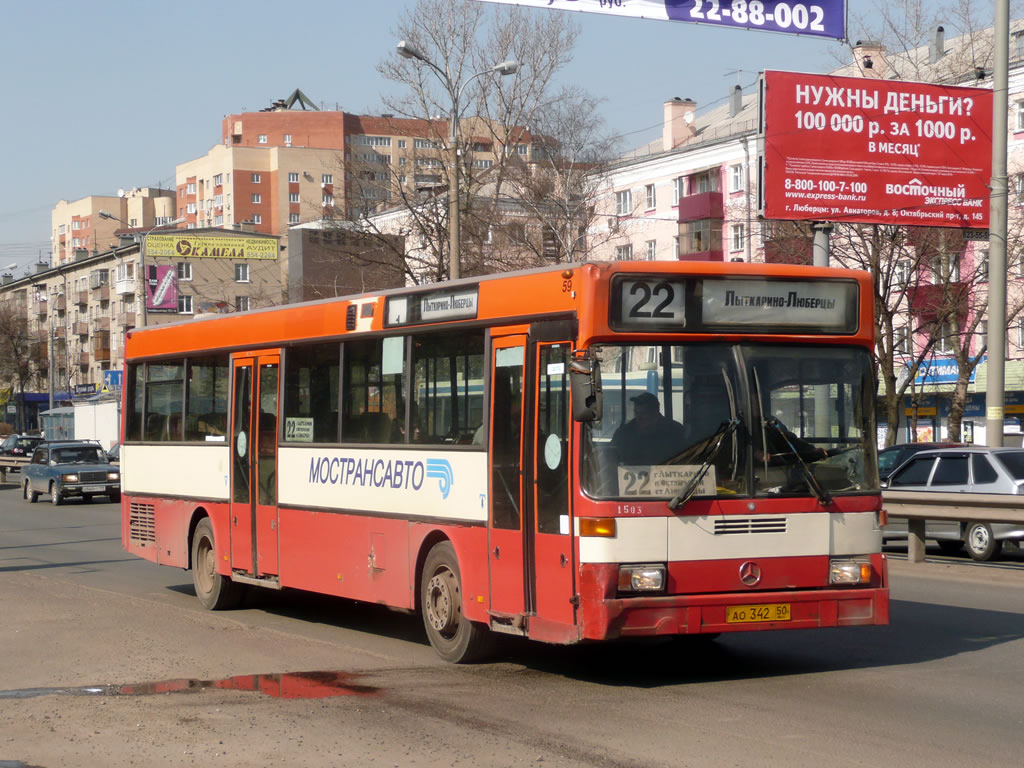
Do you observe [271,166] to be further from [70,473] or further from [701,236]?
[70,473]

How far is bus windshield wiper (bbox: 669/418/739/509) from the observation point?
29.0 ft

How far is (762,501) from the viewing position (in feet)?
29.9

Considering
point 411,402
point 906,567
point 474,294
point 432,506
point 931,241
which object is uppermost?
point 931,241

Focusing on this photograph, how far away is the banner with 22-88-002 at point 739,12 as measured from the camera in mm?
12867

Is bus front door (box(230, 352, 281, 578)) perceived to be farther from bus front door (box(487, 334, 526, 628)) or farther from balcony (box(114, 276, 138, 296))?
balcony (box(114, 276, 138, 296))

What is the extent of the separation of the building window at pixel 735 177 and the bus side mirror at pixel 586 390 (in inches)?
2127

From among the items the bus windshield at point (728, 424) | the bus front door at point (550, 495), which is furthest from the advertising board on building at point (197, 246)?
the bus windshield at point (728, 424)

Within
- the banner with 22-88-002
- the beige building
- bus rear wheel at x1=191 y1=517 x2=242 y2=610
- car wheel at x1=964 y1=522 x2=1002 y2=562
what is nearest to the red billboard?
car wheel at x1=964 y1=522 x2=1002 y2=562

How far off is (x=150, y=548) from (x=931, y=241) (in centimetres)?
2361

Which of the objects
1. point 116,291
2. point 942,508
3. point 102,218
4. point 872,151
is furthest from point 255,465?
point 102,218

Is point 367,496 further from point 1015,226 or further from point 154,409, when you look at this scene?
point 1015,226

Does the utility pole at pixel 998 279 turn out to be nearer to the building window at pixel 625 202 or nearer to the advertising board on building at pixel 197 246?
the building window at pixel 625 202

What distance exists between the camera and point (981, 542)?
19.3 m

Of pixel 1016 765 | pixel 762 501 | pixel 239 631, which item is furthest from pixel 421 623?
pixel 1016 765
